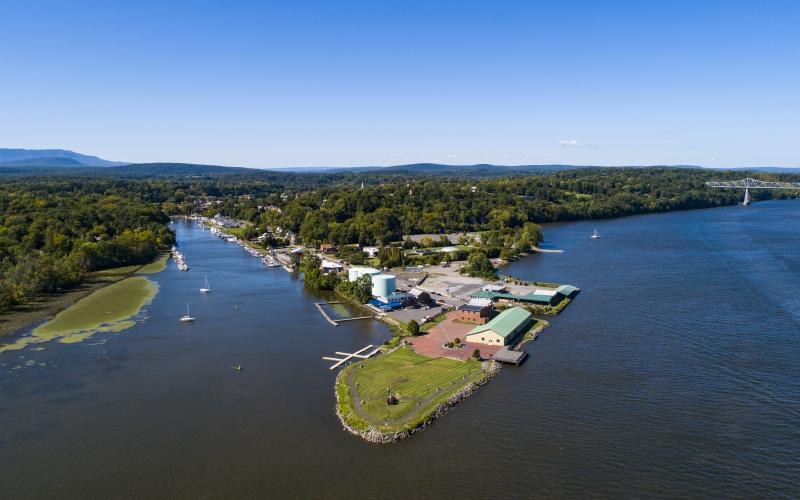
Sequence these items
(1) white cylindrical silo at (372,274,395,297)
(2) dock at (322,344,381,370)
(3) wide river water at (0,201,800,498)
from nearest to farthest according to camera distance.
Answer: (3) wide river water at (0,201,800,498), (2) dock at (322,344,381,370), (1) white cylindrical silo at (372,274,395,297)

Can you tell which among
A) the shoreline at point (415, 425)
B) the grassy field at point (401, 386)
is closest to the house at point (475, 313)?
the grassy field at point (401, 386)

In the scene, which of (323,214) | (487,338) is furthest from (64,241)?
(487,338)

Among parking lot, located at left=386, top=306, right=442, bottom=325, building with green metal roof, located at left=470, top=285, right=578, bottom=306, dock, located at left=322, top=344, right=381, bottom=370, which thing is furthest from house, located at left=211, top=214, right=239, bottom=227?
dock, located at left=322, top=344, right=381, bottom=370

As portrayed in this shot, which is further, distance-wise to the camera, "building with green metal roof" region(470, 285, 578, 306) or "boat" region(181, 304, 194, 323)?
"building with green metal roof" region(470, 285, 578, 306)

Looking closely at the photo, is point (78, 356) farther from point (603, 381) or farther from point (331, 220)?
point (331, 220)

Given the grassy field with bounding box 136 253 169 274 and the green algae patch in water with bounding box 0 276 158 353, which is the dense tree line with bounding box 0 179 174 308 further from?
the green algae patch in water with bounding box 0 276 158 353

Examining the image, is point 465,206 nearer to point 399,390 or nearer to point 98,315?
point 98,315

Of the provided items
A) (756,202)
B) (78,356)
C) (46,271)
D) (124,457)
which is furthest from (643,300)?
(756,202)
